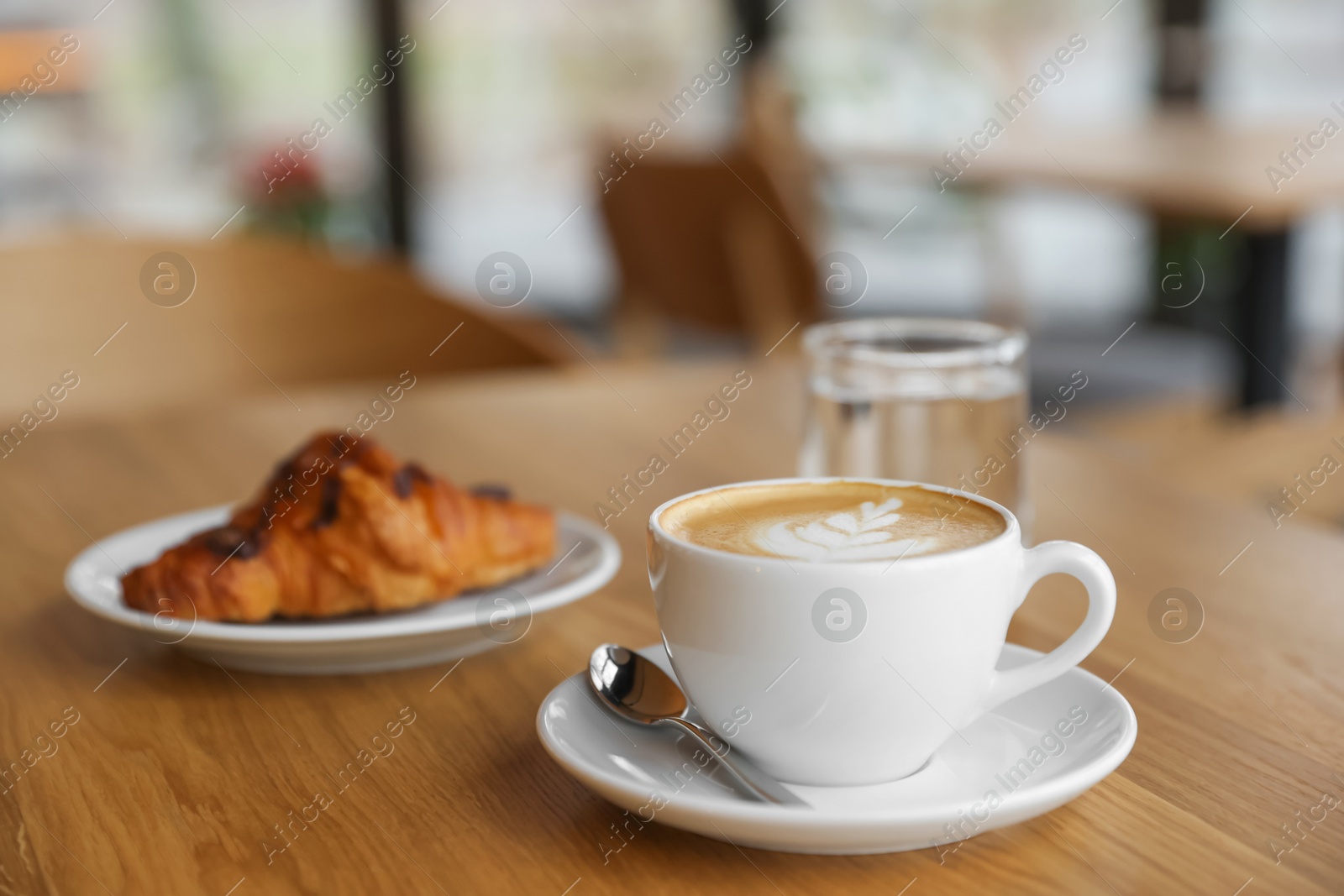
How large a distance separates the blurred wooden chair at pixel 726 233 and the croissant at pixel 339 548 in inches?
70.3

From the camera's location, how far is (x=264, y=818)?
44cm

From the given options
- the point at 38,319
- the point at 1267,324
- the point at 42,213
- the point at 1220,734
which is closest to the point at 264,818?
the point at 1220,734

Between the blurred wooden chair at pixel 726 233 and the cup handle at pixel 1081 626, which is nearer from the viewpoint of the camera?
the cup handle at pixel 1081 626

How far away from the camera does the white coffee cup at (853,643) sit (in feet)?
1.36

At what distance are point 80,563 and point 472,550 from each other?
189mm

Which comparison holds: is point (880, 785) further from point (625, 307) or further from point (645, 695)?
point (625, 307)

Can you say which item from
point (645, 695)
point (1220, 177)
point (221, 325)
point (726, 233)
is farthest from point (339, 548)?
point (726, 233)

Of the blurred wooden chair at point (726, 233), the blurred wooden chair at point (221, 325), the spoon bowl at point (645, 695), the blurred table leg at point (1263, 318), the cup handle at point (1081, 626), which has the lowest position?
the blurred table leg at point (1263, 318)

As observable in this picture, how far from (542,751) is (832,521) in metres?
0.14

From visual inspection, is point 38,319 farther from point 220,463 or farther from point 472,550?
point 472,550

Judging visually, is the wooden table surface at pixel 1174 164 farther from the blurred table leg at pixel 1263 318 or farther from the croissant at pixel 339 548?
the croissant at pixel 339 548

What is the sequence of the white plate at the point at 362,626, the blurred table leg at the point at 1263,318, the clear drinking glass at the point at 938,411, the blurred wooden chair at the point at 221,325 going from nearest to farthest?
the white plate at the point at 362,626 < the clear drinking glass at the point at 938,411 < the blurred wooden chair at the point at 221,325 < the blurred table leg at the point at 1263,318

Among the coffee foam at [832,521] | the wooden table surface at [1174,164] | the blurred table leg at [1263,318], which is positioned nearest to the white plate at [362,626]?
the coffee foam at [832,521]

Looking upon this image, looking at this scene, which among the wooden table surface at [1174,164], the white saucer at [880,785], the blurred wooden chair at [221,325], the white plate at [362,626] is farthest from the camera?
the wooden table surface at [1174,164]
